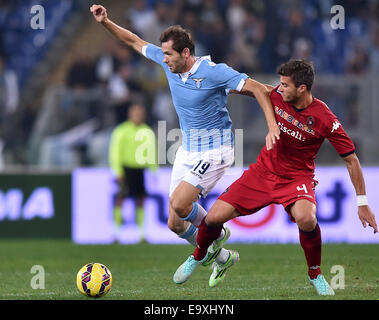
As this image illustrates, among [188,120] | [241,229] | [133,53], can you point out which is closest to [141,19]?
[133,53]

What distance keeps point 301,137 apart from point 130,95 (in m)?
7.37

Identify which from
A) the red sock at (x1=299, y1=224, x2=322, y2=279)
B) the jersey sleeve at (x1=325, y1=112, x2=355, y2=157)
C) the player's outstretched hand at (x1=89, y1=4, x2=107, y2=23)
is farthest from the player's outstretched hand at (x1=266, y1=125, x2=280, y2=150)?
the player's outstretched hand at (x1=89, y1=4, x2=107, y2=23)

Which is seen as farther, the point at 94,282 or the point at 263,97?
the point at 263,97

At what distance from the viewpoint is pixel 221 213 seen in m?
7.58

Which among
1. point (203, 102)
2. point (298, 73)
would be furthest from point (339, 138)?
point (203, 102)

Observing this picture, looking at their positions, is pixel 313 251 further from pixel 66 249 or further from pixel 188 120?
pixel 66 249

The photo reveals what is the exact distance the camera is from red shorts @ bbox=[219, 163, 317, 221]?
7414mm

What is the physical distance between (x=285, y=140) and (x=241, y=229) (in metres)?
5.56

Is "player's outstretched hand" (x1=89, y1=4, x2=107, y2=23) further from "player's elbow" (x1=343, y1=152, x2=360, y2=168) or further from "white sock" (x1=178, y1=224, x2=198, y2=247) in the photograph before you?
"player's elbow" (x1=343, y1=152, x2=360, y2=168)

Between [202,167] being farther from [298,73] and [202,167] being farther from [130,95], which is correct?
[130,95]

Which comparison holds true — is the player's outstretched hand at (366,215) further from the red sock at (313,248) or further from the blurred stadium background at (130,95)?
the blurred stadium background at (130,95)

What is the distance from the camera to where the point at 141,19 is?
1625cm

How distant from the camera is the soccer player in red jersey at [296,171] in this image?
23.7 ft

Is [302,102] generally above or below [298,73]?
below
